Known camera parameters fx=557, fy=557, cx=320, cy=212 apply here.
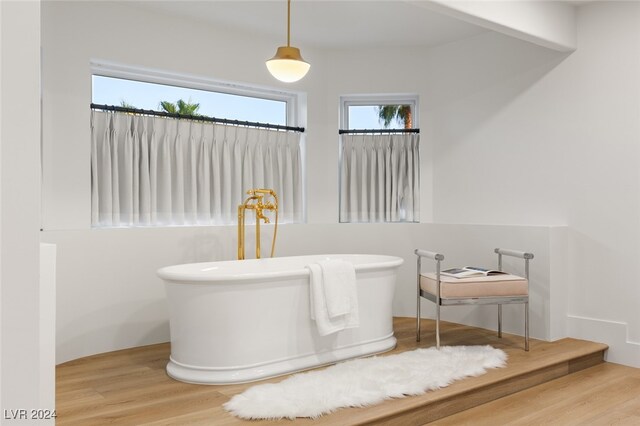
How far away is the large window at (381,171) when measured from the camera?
517 cm

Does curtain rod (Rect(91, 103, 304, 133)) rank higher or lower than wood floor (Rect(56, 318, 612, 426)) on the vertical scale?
higher

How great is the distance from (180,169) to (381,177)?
1.88m

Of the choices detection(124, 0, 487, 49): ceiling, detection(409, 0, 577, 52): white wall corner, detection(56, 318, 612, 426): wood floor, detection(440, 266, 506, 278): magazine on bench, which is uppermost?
detection(124, 0, 487, 49): ceiling

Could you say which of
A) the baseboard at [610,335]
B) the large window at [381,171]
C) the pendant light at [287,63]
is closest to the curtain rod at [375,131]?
the large window at [381,171]

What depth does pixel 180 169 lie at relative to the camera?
4289 millimetres

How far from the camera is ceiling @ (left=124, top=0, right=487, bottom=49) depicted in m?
4.07

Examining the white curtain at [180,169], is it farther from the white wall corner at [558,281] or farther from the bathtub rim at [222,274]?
the white wall corner at [558,281]

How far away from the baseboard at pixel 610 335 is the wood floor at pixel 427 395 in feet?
0.27

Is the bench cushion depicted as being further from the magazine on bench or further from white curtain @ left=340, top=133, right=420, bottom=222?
white curtain @ left=340, top=133, right=420, bottom=222

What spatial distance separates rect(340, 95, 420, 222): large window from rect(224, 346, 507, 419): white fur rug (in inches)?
67.8

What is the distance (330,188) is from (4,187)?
3901 millimetres

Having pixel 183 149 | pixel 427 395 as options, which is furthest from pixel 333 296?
pixel 183 149

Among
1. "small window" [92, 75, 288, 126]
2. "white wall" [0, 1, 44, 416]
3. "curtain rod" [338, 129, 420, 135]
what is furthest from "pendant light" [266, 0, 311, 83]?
"white wall" [0, 1, 44, 416]

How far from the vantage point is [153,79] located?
4363 mm
